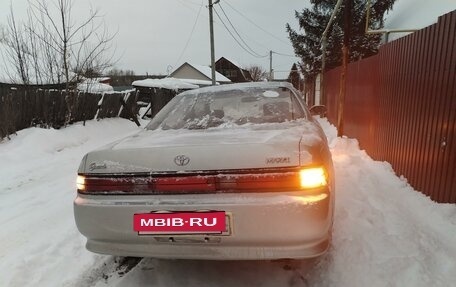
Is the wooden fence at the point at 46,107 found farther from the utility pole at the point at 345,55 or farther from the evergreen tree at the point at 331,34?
the evergreen tree at the point at 331,34

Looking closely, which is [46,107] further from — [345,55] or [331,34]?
[331,34]

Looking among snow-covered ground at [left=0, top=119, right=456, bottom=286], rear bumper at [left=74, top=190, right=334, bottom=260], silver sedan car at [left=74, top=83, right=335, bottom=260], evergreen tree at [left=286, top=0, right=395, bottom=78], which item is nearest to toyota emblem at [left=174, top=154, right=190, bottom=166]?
silver sedan car at [left=74, top=83, right=335, bottom=260]

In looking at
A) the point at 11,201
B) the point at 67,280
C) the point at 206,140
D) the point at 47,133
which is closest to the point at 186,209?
the point at 206,140

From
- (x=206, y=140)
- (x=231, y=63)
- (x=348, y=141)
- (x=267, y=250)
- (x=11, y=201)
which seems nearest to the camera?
(x=267, y=250)

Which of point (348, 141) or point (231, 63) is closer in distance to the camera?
point (348, 141)

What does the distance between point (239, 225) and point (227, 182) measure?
26 centimetres

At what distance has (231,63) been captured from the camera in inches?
2313

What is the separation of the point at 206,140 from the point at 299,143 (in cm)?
62

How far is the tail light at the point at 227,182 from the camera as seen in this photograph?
2180 mm

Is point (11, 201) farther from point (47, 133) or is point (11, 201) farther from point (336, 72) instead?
point (336, 72)

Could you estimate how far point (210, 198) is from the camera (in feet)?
7.27

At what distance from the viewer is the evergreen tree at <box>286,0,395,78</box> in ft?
59.1

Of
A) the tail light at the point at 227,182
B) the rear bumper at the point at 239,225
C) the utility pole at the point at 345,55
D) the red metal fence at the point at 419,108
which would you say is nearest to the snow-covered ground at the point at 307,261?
the red metal fence at the point at 419,108

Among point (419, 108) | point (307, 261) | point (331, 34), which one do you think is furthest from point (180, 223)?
point (331, 34)
